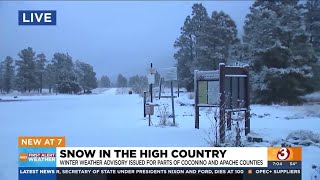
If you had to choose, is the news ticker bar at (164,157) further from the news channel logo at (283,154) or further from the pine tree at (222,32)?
the pine tree at (222,32)

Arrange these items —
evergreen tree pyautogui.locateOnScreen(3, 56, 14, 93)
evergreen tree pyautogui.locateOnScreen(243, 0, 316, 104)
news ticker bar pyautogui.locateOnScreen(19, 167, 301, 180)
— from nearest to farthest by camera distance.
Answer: news ticker bar pyautogui.locateOnScreen(19, 167, 301, 180) → evergreen tree pyautogui.locateOnScreen(3, 56, 14, 93) → evergreen tree pyautogui.locateOnScreen(243, 0, 316, 104)

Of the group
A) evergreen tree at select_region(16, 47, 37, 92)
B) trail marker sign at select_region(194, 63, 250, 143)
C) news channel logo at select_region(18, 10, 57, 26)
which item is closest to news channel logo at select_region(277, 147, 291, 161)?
news channel logo at select_region(18, 10, 57, 26)

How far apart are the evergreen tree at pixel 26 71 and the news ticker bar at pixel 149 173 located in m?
0.80

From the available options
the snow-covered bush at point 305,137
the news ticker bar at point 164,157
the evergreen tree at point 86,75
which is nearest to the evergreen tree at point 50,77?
the evergreen tree at point 86,75

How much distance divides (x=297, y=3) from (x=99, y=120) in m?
2.85

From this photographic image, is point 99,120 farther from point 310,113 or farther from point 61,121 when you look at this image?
point 310,113

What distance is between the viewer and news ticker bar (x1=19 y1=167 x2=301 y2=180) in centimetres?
267

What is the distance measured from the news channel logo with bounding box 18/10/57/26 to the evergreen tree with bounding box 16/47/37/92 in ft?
1.33

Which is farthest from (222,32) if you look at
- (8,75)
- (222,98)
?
(222,98)

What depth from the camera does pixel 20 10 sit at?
2816 millimetres

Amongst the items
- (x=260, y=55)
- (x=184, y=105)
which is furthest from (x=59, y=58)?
(x=260, y=55)

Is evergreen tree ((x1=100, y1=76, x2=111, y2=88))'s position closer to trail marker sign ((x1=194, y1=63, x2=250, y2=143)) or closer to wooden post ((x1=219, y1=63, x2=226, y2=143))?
wooden post ((x1=219, y1=63, x2=226, y2=143))

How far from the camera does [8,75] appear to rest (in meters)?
3.14

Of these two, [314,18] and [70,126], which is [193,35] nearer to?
[314,18]
